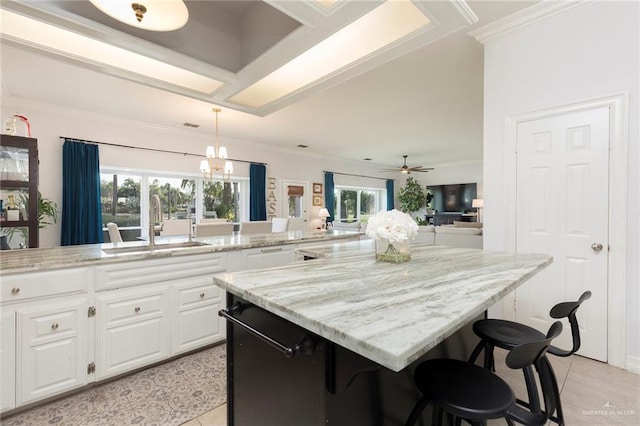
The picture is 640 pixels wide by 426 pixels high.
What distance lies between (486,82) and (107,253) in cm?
351

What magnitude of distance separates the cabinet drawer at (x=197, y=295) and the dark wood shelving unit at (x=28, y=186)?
167cm

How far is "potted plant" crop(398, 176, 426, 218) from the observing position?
375 inches

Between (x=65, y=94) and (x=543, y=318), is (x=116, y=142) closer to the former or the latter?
(x=65, y=94)

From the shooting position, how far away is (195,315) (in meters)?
2.38

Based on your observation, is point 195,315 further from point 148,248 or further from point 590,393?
point 590,393

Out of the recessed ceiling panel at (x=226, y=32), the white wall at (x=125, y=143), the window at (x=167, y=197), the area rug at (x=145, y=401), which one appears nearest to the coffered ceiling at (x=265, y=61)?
the recessed ceiling panel at (x=226, y=32)

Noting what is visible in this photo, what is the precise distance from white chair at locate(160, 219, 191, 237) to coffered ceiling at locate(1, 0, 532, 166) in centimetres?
171

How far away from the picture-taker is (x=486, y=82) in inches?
105

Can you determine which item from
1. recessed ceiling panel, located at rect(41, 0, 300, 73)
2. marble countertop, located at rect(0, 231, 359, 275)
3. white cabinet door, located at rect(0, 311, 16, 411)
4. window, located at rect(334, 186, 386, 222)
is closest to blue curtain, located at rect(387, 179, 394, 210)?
window, located at rect(334, 186, 386, 222)

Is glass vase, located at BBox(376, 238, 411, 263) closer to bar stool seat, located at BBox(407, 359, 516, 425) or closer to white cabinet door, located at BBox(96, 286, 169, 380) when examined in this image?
bar stool seat, located at BBox(407, 359, 516, 425)

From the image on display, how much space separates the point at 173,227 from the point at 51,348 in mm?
2701

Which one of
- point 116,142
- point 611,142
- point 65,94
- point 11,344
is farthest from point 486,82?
point 116,142

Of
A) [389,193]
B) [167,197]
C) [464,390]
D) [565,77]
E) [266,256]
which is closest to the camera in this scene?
[464,390]

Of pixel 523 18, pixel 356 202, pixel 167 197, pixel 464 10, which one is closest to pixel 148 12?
pixel 464 10
